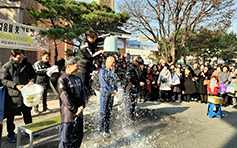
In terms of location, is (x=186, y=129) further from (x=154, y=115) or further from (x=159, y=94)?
(x=159, y=94)

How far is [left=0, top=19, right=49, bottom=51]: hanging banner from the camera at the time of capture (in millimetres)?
6312

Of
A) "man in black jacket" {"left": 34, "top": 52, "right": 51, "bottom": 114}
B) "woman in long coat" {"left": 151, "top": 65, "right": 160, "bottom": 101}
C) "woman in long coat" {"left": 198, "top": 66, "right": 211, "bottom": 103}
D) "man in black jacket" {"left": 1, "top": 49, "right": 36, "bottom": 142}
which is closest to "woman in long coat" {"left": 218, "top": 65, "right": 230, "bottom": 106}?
"woman in long coat" {"left": 198, "top": 66, "right": 211, "bottom": 103}

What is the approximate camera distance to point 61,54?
55.5 ft

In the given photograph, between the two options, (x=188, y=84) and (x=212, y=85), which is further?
(x=188, y=84)

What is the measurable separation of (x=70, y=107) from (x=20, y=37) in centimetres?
628

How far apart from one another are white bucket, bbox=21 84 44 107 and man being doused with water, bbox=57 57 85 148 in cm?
86

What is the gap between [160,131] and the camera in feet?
13.2

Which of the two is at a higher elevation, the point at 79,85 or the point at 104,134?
the point at 79,85

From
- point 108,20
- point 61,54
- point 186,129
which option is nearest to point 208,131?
point 186,129

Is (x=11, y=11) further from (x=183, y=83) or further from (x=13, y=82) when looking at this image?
(x=183, y=83)

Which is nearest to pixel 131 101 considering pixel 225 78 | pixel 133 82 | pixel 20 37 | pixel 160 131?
pixel 133 82

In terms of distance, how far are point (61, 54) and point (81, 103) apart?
50.9ft

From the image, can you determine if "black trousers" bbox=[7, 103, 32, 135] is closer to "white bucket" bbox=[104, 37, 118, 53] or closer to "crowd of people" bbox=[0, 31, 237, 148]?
"crowd of people" bbox=[0, 31, 237, 148]

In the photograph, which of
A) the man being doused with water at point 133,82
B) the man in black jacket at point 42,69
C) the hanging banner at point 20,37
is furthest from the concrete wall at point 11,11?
the man being doused with water at point 133,82
